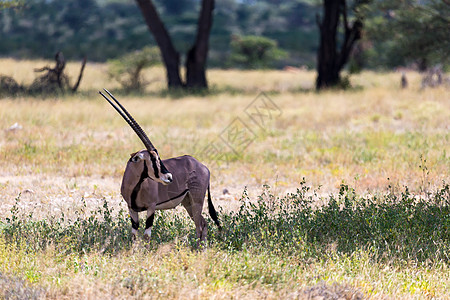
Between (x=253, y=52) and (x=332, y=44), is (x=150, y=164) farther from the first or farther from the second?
(x=253, y=52)

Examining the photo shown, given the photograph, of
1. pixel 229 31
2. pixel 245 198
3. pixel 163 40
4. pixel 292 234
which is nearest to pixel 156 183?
pixel 292 234

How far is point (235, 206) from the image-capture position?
25.8 feet

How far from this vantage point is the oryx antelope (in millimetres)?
4840

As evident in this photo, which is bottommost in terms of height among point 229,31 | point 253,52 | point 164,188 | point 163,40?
point 229,31

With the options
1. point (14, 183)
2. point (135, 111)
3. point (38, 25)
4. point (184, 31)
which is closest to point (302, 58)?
point (184, 31)

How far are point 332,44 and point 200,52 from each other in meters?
5.56

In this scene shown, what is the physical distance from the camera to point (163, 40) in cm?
2270

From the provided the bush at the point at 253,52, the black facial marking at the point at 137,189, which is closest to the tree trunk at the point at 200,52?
the black facial marking at the point at 137,189

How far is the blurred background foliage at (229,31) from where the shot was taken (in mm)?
18562

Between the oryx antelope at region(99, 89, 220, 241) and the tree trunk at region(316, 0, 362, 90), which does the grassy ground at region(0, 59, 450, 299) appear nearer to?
the oryx antelope at region(99, 89, 220, 241)

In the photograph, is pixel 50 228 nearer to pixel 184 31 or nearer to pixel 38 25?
pixel 184 31

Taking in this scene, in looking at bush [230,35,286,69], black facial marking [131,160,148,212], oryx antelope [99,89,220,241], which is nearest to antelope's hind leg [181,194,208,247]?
oryx antelope [99,89,220,241]

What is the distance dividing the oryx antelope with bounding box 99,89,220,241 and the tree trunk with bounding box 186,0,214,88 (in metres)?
18.1

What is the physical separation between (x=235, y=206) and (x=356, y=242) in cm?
220
